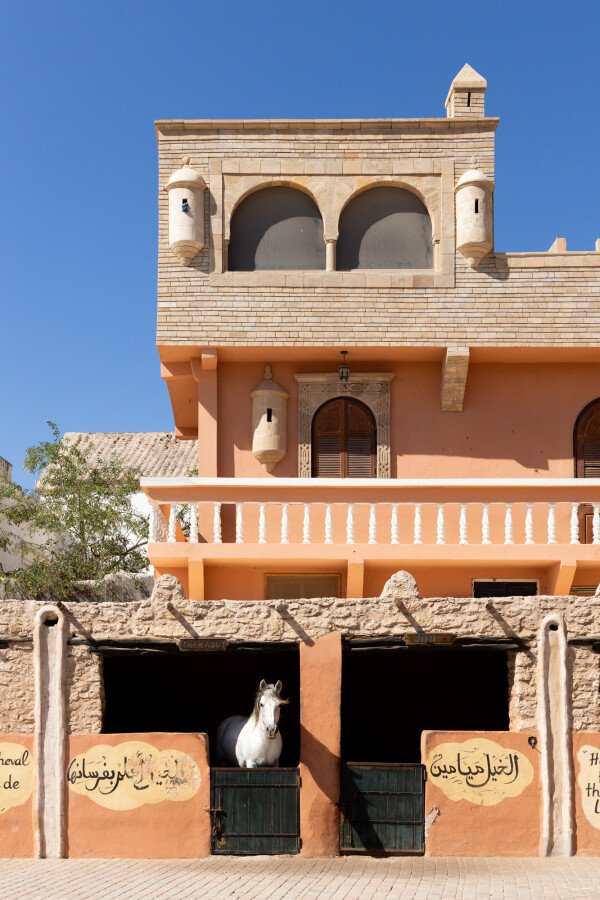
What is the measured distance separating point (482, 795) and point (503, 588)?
4.72 meters

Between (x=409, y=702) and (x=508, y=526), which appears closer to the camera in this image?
(x=508, y=526)

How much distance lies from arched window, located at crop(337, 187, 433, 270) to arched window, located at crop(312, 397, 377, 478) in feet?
7.01

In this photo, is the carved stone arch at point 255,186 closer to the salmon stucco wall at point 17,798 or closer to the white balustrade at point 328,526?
the white balustrade at point 328,526

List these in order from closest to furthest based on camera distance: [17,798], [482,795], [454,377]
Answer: [482,795], [17,798], [454,377]

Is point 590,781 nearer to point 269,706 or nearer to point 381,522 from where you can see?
point 269,706

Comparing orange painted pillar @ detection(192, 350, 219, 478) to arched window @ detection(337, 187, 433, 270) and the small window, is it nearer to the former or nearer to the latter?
the small window

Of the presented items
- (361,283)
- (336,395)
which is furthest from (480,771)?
(361,283)

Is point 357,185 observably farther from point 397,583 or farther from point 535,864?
point 535,864

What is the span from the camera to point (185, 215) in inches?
704

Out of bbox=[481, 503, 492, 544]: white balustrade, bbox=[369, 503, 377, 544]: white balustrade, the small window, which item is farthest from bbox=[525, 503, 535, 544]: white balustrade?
the small window

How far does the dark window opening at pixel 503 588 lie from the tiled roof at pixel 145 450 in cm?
2063

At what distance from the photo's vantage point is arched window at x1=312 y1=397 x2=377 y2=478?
18.2 m

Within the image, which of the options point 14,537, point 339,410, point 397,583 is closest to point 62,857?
point 397,583

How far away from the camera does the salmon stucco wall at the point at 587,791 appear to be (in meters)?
13.0
